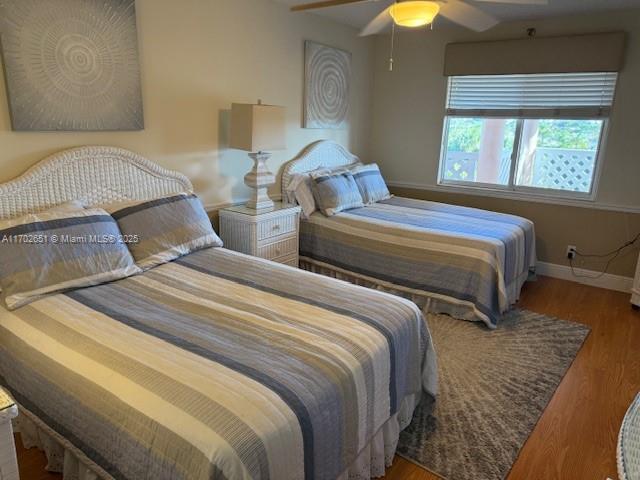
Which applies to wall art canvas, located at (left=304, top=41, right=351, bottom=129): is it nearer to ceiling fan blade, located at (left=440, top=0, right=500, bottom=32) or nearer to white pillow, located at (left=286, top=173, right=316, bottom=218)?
white pillow, located at (left=286, top=173, right=316, bottom=218)

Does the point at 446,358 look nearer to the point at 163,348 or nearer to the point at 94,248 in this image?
the point at 163,348

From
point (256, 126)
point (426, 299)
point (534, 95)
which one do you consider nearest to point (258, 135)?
point (256, 126)

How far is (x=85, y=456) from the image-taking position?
142 centimetres

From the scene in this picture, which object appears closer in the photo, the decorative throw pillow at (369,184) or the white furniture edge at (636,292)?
the white furniture edge at (636,292)

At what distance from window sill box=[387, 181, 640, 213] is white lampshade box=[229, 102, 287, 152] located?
2.12 metres

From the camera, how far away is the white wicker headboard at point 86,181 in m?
2.21

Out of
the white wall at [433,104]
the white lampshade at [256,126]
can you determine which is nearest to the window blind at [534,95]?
the white wall at [433,104]

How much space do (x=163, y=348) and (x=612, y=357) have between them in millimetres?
2699

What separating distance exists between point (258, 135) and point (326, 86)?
144cm

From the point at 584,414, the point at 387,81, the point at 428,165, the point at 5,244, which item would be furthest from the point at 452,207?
the point at 5,244

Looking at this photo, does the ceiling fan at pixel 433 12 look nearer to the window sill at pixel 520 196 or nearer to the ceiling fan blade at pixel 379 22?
the ceiling fan blade at pixel 379 22

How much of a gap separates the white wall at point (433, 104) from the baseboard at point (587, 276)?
2.07 feet

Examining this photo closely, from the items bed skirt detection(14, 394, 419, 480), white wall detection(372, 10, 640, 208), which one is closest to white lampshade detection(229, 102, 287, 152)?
bed skirt detection(14, 394, 419, 480)

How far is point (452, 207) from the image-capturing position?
4.08 meters
